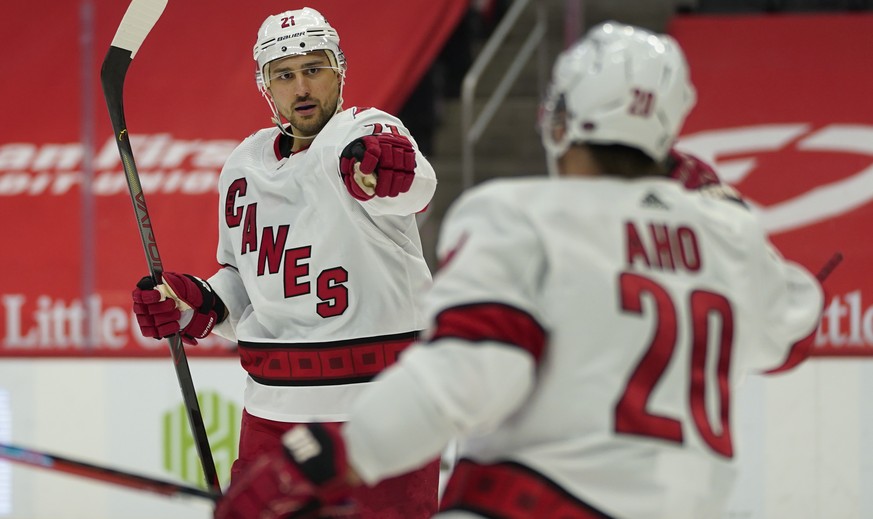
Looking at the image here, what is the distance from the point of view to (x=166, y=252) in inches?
205

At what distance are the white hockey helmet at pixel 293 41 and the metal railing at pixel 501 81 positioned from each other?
8.15 ft

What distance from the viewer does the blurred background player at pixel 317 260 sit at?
2348 mm

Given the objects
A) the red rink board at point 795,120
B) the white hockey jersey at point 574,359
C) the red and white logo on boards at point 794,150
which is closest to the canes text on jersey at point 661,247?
the white hockey jersey at point 574,359

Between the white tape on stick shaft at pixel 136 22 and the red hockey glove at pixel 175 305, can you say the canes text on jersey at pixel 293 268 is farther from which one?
the white tape on stick shaft at pixel 136 22

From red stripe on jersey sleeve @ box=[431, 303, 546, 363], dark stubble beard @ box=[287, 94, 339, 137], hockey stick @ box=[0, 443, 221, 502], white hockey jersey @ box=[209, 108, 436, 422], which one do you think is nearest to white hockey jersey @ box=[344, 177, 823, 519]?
red stripe on jersey sleeve @ box=[431, 303, 546, 363]

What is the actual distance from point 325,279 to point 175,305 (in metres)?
0.36

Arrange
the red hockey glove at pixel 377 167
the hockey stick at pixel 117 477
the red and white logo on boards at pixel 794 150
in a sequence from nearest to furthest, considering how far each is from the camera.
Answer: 1. the hockey stick at pixel 117 477
2. the red hockey glove at pixel 377 167
3. the red and white logo on boards at pixel 794 150

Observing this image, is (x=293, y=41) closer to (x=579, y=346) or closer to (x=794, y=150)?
(x=579, y=346)

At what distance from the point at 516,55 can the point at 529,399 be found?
4773 mm

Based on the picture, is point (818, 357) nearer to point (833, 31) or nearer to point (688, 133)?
point (688, 133)

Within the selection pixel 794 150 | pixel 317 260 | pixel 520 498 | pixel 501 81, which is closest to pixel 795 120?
pixel 794 150

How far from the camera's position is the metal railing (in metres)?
5.12

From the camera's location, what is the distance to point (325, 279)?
2354 mm

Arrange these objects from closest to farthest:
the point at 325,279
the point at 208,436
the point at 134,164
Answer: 1. the point at 325,279
2. the point at 134,164
3. the point at 208,436
